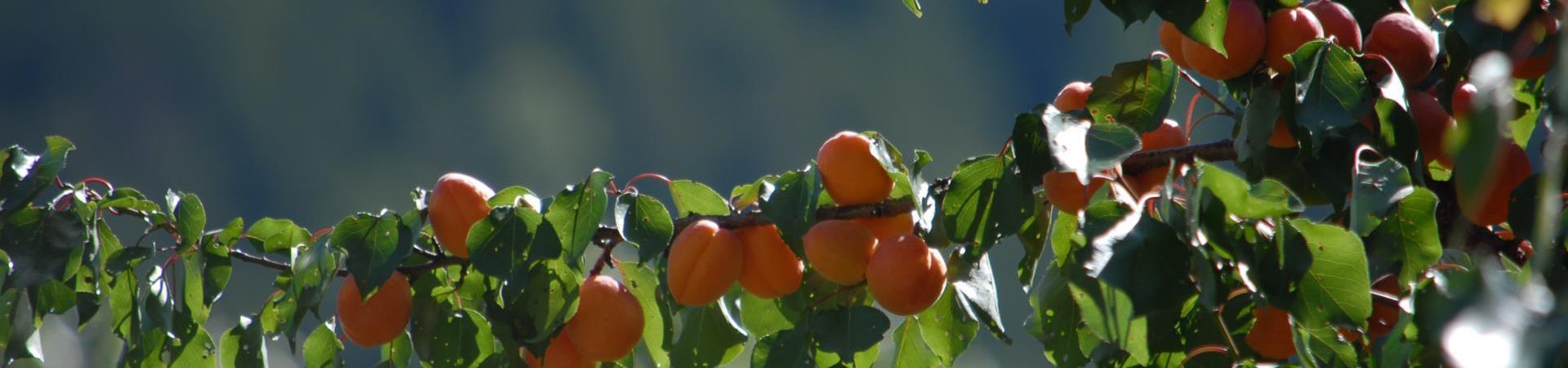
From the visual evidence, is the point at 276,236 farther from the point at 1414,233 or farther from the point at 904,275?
the point at 1414,233

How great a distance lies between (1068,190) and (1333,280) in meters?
0.22

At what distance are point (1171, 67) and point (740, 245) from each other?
323 millimetres

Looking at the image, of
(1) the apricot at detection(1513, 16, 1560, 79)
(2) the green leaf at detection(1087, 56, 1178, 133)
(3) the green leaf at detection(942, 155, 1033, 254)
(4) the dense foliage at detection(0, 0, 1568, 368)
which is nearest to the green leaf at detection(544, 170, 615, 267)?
(4) the dense foliage at detection(0, 0, 1568, 368)

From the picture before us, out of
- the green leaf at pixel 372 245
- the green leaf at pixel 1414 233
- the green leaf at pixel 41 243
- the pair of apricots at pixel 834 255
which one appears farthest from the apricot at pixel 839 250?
the green leaf at pixel 41 243

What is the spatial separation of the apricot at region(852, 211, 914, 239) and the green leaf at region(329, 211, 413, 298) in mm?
293

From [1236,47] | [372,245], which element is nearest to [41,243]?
[372,245]

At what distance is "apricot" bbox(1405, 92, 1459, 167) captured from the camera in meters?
0.77

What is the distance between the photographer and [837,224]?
0.89 metres

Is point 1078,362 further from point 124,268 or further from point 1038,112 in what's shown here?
point 124,268

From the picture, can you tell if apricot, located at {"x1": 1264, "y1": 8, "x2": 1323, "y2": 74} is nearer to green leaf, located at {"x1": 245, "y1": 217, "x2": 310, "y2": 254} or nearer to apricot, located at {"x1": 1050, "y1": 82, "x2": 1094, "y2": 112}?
apricot, located at {"x1": 1050, "y1": 82, "x2": 1094, "y2": 112}

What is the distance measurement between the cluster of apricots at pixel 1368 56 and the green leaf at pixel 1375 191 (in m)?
0.13

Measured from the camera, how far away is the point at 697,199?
0.98m

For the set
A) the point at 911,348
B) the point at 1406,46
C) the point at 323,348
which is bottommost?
the point at 911,348

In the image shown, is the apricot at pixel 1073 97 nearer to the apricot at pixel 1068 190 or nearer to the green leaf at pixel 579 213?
the apricot at pixel 1068 190
